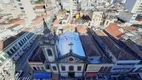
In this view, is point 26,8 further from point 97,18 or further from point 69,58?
point 69,58

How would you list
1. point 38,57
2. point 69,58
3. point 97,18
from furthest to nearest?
point 97,18
point 38,57
point 69,58

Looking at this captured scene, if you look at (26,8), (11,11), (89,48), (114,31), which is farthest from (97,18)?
(11,11)

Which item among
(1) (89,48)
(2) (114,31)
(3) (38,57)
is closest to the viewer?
(3) (38,57)

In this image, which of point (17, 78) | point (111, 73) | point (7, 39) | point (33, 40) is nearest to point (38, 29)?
point (33, 40)

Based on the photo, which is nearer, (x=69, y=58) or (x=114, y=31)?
(x=69, y=58)

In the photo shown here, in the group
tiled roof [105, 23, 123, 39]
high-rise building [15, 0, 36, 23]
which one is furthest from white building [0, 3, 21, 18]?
tiled roof [105, 23, 123, 39]

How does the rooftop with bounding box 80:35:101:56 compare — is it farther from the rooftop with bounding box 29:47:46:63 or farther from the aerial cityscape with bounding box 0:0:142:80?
the rooftop with bounding box 29:47:46:63

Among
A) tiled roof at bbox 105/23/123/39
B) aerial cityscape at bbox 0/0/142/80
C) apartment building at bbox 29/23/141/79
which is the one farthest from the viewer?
tiled roof at bbox 105/23/123/39

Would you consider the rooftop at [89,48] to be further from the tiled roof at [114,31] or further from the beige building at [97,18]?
the beige building at [97,18]

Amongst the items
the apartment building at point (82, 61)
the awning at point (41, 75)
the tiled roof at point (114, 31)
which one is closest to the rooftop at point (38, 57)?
the apartment building at point (82, 61)

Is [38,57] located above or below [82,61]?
above

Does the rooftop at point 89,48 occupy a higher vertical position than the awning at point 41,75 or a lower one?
higher
